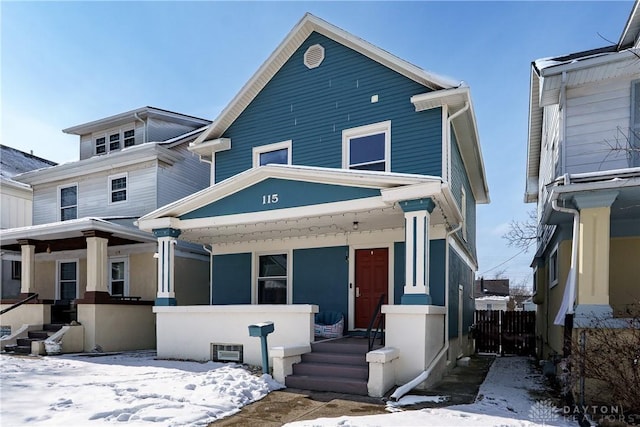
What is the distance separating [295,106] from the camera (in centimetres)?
1083

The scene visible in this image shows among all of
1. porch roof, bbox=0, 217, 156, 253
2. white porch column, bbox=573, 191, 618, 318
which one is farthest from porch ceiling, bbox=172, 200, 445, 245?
porch roof, bbox=0, 217, 156, 253

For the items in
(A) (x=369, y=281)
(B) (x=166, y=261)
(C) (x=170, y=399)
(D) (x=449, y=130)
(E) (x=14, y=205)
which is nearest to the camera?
(C) (x=170, y=399)

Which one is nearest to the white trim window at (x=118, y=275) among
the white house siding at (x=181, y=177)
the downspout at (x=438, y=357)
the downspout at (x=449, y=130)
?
the white house siding at (x=181, y=177)

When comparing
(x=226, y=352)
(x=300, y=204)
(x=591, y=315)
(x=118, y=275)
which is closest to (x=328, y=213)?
(x=300, y=204)

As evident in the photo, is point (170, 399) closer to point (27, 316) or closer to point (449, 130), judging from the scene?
point (449, 130)

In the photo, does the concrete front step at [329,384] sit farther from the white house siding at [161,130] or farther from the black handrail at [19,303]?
the white house siding at [161,130]

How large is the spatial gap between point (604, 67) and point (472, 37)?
10.2ft

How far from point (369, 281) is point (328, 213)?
2.52m

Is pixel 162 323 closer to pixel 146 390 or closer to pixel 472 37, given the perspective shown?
pixel 146 390

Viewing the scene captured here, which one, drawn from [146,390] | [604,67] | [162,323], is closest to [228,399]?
[146,390]

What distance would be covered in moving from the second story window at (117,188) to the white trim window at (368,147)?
8.45 metres

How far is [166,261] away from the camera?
33.0ft

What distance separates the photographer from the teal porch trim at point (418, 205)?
7262 millimetres

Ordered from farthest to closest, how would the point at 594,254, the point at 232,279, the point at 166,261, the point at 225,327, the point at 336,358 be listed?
1. the point at 232,279
2. the point at 166,261
3. the point at 225,327
4. the point at 336,358
5. the point at 594,254
